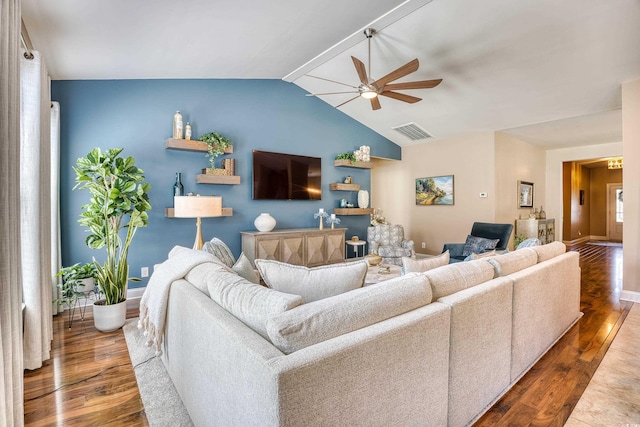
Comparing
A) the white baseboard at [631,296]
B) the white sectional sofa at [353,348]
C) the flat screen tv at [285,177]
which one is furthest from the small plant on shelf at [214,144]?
the white baseboard at [631,296]

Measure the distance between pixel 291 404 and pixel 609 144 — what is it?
30.6ft

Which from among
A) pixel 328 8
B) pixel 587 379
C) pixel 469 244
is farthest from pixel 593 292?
pixel 328 8

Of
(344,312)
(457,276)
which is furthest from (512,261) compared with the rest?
(344,312)

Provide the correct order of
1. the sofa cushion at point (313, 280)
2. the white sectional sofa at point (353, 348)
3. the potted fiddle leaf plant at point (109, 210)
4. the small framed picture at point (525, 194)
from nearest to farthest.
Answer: the white sectional sofa at point (353, 348) < the sofa cushion at point (313, 280) < the potted fiddle leaf plant at point (109, 210) < the small framed picture at point (525, 194)

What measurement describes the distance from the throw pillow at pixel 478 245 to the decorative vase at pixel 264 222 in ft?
9.38

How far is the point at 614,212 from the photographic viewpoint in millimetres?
9891

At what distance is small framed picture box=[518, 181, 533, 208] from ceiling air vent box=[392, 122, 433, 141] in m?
2.38

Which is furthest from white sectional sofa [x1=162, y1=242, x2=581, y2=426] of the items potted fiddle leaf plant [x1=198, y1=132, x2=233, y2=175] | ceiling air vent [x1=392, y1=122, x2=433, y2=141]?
ceiling air vent [x1=392, y1=122, x2=433, y2=141]

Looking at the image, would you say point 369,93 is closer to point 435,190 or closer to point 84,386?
point 84,386

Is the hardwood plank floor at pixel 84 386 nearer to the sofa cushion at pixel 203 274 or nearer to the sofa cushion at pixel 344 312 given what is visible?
the sofa cushion at pixel 203 274

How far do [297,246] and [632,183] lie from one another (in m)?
4.49

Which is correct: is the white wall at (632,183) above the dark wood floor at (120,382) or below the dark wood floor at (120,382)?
above

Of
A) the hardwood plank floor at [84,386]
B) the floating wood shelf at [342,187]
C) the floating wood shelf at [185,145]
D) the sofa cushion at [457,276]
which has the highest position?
the floating wood shelf at [185,145]

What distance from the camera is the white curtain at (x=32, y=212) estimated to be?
225 cm
